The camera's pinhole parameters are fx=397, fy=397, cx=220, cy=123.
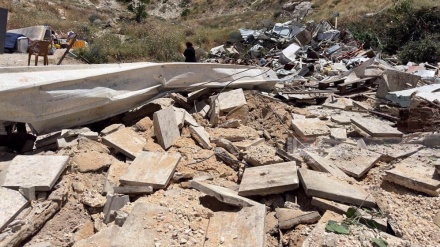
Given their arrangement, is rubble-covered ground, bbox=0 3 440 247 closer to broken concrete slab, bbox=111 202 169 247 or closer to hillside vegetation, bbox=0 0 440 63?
broken concrete slab, bbox=111 202 169 247

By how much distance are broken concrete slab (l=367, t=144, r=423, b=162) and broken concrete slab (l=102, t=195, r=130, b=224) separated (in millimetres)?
2967

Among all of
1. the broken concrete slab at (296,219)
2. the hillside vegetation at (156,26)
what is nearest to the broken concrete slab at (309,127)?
→ the broken concrete slab at (296,219)

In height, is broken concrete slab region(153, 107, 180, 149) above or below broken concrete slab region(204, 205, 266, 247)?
below

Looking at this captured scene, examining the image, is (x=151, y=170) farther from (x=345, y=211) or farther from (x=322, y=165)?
(x=345, y=211)

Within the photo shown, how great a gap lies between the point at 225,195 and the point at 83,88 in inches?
103

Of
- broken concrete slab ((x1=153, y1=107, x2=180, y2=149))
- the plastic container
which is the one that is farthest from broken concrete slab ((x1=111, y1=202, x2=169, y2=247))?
the plastic container

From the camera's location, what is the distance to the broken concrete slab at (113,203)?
3.65m

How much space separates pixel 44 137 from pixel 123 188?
182cm

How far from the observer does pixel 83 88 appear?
5066 millimetres

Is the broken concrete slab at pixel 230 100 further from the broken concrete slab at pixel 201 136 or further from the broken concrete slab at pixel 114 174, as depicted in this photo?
the broken concrete slab at pixel 114 174

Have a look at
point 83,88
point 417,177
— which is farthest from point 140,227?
point 417,177

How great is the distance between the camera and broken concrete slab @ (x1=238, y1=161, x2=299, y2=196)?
3674 mm

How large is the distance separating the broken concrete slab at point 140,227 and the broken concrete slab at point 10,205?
96 centimetres

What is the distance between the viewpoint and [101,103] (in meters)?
5.27
